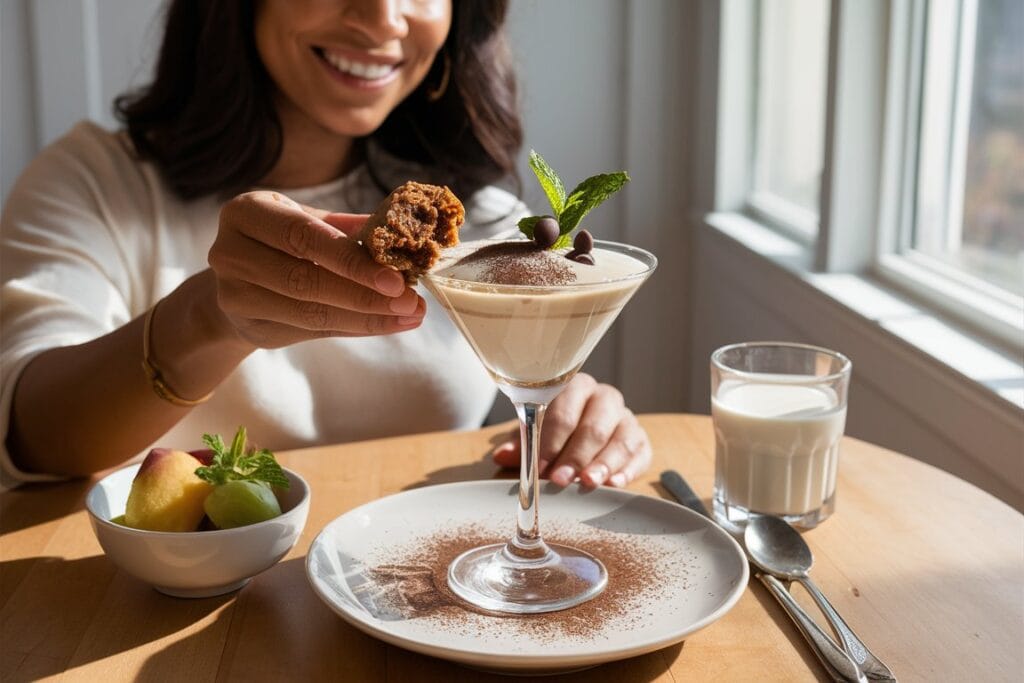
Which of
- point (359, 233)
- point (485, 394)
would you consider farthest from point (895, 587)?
point (485, 394)

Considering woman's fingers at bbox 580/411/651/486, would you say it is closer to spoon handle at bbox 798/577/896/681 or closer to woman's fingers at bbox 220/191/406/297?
spoon handle at bbox 798/577/896/681

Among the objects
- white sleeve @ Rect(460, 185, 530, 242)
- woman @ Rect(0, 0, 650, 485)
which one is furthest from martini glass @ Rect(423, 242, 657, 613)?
white sleeve @ Rect(460, 185, 530, 242)

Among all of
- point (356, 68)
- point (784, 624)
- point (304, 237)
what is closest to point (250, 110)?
point (356, 68)

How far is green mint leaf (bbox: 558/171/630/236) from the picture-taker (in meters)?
0.98

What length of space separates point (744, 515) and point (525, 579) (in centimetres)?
33

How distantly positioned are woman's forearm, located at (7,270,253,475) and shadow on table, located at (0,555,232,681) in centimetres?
27

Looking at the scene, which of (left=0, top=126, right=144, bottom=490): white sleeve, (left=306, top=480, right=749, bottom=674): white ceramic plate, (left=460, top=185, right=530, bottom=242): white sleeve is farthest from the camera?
(left=460, top=185, right=530, bottom=242): white sleeve

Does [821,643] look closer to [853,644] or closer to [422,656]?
[853,644]

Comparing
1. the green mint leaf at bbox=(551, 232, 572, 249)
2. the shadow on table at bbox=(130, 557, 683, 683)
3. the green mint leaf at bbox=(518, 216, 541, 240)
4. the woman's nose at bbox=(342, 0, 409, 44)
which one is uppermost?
the woman's nose at bbox=(342, 0, 409, 44)

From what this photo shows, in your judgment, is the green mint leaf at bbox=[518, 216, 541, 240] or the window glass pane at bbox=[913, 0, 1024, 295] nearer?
the green mint leaf at bbox=[518, 216, 541, 240]

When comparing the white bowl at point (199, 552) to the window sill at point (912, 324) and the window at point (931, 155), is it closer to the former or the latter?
the window sill at point (912, 324)

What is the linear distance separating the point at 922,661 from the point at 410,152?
4.51 ft

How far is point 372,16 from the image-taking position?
5.46ft

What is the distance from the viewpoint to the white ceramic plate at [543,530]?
2.79 ft
